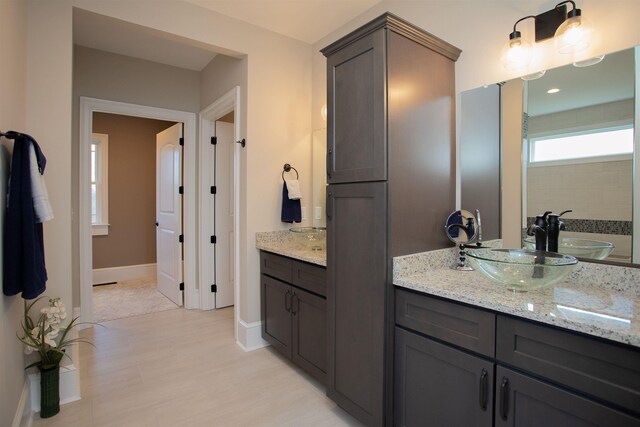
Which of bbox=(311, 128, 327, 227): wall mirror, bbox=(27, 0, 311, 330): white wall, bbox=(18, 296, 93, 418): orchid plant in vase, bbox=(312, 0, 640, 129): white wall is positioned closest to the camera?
bbox=(312, 0, 640, 129): white wall

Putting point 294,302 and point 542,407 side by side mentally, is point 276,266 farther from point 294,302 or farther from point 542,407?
point 542,407

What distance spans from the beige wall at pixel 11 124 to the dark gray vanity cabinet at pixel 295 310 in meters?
1.53

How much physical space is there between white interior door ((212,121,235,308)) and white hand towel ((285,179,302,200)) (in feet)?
4.03

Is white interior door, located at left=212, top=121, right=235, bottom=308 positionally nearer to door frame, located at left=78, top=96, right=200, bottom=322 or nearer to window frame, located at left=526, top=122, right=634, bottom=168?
door frame, located at left=78, top=96, right=200, bottom=322

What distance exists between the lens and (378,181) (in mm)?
1642

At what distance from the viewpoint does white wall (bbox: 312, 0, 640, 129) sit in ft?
4.66

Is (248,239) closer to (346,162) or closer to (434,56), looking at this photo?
(346,162)

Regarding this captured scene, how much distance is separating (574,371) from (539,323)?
16 centimetres

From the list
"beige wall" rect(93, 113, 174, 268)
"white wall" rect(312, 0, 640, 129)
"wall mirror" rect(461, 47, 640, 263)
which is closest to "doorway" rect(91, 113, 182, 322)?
"beige wall" rect(93, 113, 174, 268)

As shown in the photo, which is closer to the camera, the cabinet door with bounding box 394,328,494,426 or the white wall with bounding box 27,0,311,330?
the cabinet door with bounding box 394,328,494,426

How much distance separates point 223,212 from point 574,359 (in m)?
3.38

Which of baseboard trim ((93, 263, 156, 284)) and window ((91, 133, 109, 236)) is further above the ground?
window ((91, 133, 109, 236))

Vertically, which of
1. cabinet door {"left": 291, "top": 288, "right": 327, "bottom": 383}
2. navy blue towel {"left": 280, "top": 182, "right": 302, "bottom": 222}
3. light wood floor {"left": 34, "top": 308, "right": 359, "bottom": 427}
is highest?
navy blue towel {"left": 280, "top": 182, "right": 302, "bottom": 222}

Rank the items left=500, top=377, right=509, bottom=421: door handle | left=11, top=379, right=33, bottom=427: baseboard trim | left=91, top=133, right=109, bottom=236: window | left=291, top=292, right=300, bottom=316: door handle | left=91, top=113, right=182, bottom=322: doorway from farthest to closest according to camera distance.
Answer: left=91, top=133, right=109, bottom=236: window, left=91, top=113, right=182, bottom=322: doorway, left=291, top=292, right=300, bottom=316: door handle, left=11, top=379, right=33, bottom=427: baseboard trim, left=500, top=377, right=509, bottom=421: door handle
